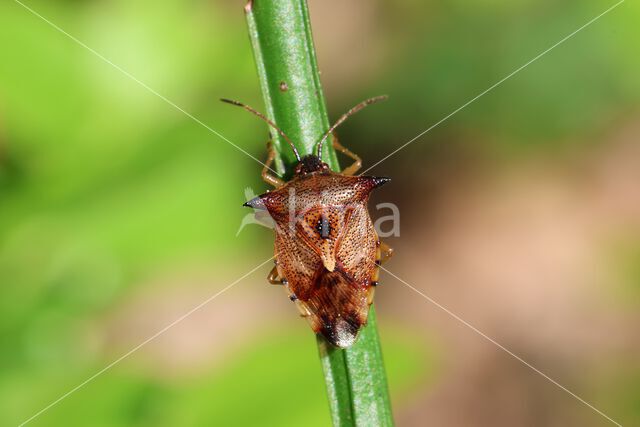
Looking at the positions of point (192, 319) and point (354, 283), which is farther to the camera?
point (192, 319)

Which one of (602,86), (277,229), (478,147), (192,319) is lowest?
(192,319)

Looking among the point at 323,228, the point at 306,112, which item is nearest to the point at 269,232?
the point at 323,228

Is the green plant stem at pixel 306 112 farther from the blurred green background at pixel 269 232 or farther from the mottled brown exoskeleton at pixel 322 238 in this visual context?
the mottled brown exoskeleton at pixel 322 238

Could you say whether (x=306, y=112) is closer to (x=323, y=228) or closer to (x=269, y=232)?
(x=323, y=228)

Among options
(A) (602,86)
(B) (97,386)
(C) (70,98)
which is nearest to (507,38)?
(A) (602,86)

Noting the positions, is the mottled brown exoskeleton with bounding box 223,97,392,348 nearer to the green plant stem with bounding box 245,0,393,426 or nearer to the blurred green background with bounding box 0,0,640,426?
the blurred green background with bounding box 0,0,640,426

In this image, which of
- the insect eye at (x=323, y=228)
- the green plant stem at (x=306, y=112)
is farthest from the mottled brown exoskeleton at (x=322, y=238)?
the green plant stem at (x=306, y=112)

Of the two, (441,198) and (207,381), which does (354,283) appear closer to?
(207,381)
